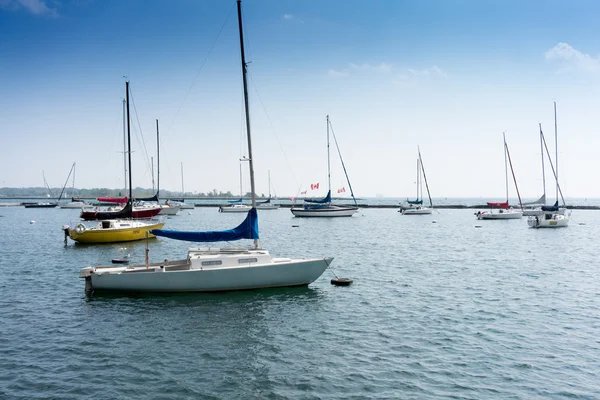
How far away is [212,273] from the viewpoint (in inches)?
938

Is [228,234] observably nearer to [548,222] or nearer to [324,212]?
[548,222]

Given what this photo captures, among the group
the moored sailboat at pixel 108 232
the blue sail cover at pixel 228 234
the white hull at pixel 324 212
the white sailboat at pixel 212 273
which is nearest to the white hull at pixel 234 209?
the white hull at pixel 324 212

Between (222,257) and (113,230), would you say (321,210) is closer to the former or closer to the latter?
(113,230)

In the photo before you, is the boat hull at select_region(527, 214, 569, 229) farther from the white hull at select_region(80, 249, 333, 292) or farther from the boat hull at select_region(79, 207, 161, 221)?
the boat hull at select_region(79, 207, 161, 221)

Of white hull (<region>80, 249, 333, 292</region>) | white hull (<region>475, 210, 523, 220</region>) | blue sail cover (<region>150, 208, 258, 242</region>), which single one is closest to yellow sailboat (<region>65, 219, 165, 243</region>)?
white hull (<region>80, 249, 333, 292</region>)

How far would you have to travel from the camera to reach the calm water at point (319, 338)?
13.4 metres

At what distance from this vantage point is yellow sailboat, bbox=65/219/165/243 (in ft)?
153

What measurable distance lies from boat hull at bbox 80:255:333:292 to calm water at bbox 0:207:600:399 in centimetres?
56

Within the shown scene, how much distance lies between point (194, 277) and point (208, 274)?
76cm

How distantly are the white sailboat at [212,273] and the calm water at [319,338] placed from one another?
0.59 metres

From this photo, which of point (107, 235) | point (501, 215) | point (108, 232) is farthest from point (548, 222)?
point (107, 235)

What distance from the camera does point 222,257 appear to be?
24266mm

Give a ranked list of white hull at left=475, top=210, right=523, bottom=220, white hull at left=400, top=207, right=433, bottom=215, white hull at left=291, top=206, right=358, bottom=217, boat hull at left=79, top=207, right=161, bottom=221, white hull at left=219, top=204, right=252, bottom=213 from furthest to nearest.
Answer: white hull at left=219, top=204, right=252, bottom=213 < white hull at left=400, top=207, right=433, bottom=215 < white hull at left=291, top=206, right=358, bottom=217 < white hull at left=475, top=210, right=523, bottom=220 < boat hull at left=79, top=207, right=161, bottom=221

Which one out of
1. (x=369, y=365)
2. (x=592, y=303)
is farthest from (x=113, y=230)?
(x=592, y=303)
